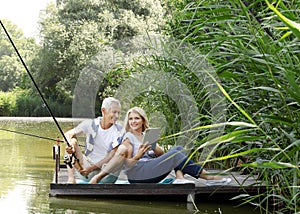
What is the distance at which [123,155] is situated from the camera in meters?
5.72

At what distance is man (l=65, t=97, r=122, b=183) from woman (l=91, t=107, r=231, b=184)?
127 millimetres

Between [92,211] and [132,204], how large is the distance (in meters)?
0.44

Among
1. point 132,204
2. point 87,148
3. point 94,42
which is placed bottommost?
point 132,204

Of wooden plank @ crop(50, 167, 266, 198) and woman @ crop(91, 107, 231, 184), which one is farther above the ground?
woman @ crop(91, 107, 231, 184)

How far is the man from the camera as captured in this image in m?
5.89

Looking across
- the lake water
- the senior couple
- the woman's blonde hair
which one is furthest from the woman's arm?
the lake water

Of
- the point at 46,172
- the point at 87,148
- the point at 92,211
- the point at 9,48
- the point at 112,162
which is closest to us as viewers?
the point at 92,211

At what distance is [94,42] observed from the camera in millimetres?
26875

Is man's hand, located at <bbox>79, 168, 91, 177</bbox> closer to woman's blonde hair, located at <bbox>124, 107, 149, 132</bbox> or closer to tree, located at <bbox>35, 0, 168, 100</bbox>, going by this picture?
woman's blonde hair, located at <bbox>124, 107, 149, 132</bbox>

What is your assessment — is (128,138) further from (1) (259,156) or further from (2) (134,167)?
(1) (259,156)

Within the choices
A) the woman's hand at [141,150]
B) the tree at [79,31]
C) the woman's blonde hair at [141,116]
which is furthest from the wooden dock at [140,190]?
the tree at [79,31]

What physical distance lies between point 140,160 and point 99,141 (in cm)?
43

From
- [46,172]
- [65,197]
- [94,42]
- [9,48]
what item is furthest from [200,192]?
[9,48]

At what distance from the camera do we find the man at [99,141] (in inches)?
232
